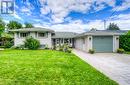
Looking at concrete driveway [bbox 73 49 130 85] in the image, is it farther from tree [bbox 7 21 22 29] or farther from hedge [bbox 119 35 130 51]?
tree [bbox 7 21 22 29]

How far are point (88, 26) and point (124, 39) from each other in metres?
31.9

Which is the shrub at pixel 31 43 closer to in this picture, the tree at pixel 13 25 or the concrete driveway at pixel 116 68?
the concrete driveway at pixel 116 68

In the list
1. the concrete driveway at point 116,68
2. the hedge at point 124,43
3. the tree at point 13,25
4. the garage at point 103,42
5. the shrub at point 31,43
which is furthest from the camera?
the tree at point 13,25

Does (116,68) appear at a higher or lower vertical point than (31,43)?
lower

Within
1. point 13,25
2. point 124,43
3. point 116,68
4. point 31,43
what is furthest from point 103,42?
point 13,25

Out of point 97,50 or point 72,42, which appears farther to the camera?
point 72,42

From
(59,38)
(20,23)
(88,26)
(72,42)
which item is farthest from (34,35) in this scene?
(20,23)

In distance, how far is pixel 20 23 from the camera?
239ft

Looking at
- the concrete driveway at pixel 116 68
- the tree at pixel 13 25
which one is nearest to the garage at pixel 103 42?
the concrete driveway at pixel 116 68

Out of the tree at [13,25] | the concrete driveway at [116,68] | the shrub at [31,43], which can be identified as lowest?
the concrete driveway at [116,68]

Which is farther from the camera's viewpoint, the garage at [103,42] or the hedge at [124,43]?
the garage at [103,42]

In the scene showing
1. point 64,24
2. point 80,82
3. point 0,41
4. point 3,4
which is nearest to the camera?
point 80,82

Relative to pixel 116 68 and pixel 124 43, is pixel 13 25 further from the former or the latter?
pixel 116 68

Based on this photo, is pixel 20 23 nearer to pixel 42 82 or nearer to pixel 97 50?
pixel 97 50
